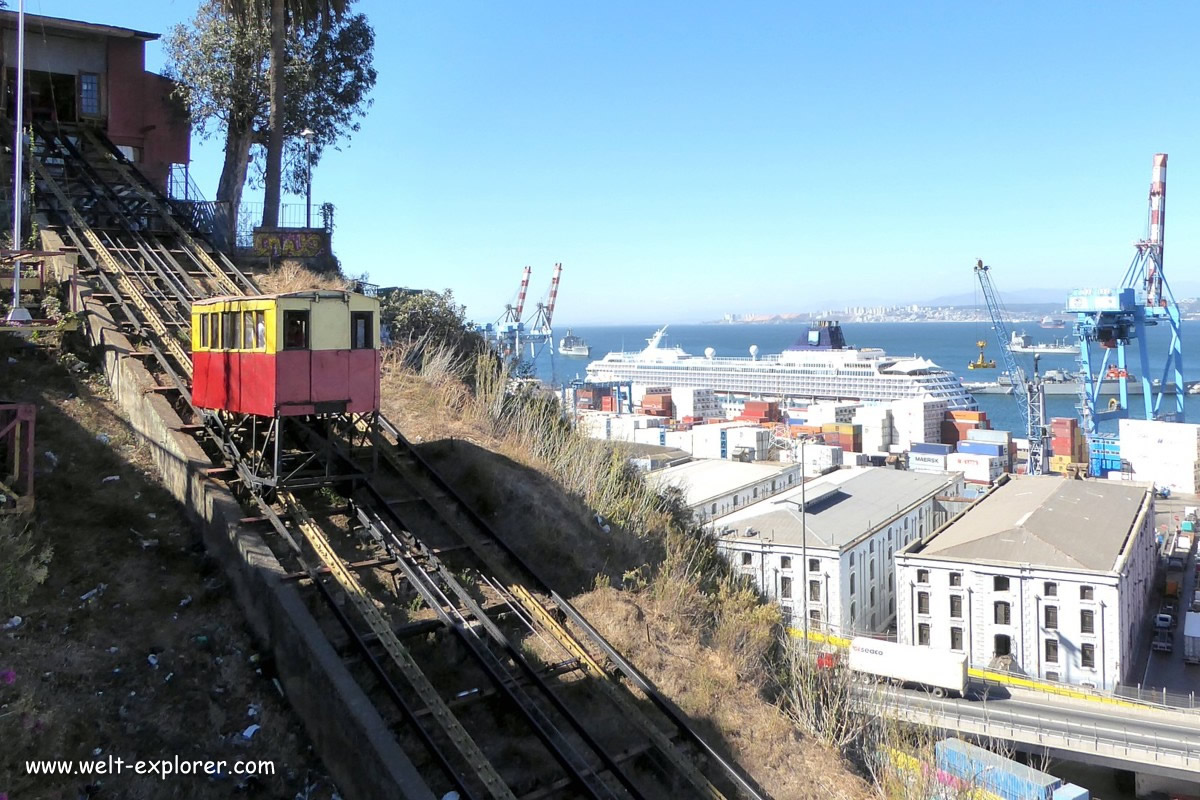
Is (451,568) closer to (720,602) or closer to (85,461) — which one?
(720,602)

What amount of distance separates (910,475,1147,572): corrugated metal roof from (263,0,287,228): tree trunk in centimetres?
2267

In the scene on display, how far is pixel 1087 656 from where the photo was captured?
2695 centimetres

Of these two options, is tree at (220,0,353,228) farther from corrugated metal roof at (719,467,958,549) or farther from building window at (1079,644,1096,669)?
building window at (1079,644,1096,669)

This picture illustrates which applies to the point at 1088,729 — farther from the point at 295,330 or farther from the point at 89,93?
the point at 89,93

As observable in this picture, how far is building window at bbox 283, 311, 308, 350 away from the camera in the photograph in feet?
30.5

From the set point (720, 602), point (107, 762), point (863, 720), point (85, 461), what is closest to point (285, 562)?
point (107, 762)

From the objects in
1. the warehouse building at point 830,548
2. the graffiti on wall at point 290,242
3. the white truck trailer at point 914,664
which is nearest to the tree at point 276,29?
the graffiti on wall at point 290,242

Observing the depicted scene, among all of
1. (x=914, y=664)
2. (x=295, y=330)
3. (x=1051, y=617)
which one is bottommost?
(x=914, y=664)

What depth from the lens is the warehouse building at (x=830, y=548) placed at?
29.9 meters

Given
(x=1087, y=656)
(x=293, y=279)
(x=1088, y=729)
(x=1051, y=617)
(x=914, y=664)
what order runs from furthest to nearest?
1. (x=1051, y=617)
2. (x=1087, y=656)
3. (x=914, y=664)
4. (x=1088, y=729)
5. (x=293, y=279)

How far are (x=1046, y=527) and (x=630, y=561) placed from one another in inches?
985

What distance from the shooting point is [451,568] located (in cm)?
910

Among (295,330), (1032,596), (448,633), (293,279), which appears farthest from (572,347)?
(448,633)

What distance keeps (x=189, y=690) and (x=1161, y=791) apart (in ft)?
75.5
